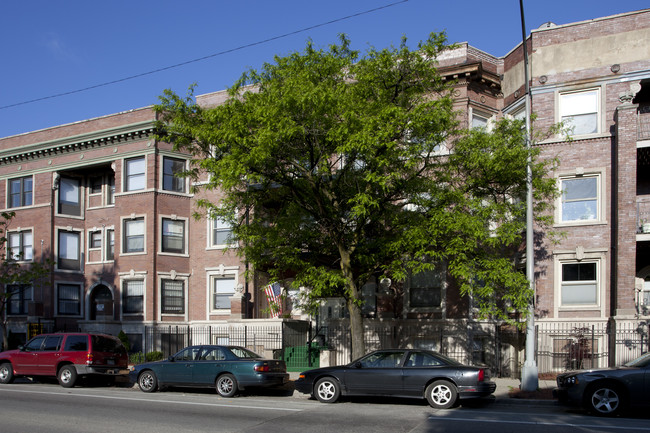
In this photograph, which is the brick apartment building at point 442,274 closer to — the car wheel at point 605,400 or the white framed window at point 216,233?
the white framed window at point 216,233

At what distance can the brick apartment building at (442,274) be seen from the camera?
21.0 m

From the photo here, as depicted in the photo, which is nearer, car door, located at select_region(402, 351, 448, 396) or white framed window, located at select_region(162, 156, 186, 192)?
car door, located at select_region(402, 351, 448, 396)

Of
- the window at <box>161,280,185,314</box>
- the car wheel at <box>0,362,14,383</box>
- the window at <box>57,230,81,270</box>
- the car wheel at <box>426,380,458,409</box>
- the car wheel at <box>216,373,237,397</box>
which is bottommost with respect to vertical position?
the car wheel at <box>0,362,14,383</box>

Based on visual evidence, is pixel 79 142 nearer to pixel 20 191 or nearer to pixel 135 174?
pixel 135 174

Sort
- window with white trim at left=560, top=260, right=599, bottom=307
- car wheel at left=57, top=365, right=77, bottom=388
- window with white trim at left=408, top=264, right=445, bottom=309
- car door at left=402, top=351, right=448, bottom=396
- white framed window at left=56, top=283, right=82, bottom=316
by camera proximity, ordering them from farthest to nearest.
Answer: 1. white framed window at left=56, top=283, right=82, bottom=316
2. window with white trim at left=408, top=264, right=445, bottom=309
3. window with white trim at left=560, top=260, right=599, bottom=307
4. car wheel at left=57, top=365, right=77, bottom=388
5. car door at left=402, top=351, right=448, bottom=396

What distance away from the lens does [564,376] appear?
1412 cm

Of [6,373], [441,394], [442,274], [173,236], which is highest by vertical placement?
[173,236]

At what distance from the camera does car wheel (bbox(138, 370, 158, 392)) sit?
18.1 meters

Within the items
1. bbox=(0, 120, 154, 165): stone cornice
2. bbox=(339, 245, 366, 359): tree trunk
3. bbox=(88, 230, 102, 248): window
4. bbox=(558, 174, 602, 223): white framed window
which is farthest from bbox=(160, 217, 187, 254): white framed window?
bbox=(558, 174, 602, 223): white framed window

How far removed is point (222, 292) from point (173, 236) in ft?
11.9

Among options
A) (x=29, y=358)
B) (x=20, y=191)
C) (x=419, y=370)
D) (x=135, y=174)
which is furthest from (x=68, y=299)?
(x=419, y=370)

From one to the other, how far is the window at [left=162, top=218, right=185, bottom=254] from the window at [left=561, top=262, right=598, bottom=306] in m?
17.1

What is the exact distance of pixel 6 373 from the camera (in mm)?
20672

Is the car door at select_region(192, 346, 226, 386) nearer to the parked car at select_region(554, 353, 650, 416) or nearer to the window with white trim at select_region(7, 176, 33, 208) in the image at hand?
the parked car at select_region(554, 353, 650, 416)
